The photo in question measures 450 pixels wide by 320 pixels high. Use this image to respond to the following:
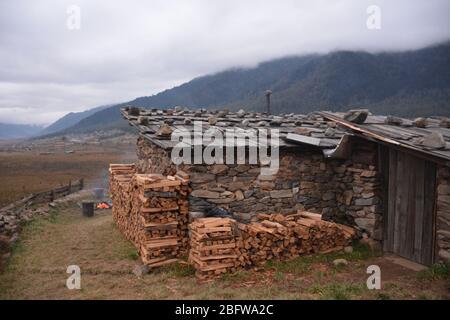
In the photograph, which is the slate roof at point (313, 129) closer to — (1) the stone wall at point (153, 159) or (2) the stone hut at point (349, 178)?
(2) the stone hut at point (349, 178)

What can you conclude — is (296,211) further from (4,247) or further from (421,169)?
(4,247)

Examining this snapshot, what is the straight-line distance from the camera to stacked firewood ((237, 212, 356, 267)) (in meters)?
7.21

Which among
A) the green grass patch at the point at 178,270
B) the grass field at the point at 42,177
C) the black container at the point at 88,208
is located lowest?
the grass field at the point at 42,177

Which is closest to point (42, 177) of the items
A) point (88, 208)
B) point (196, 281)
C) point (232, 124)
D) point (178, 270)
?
point (88, 208)

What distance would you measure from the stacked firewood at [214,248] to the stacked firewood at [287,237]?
193 mm

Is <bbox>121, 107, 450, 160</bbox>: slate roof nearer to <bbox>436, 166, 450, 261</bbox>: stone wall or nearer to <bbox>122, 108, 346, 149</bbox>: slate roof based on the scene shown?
<bbox>122, 108, 346, 149</bbox>: slate roof

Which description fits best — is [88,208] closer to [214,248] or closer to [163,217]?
[163,217]

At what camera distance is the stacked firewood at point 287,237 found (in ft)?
23.7

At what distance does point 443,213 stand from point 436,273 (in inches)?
42.0

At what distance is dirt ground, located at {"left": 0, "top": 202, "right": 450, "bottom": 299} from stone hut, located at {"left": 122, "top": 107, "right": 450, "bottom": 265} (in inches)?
29.7

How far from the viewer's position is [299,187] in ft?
29.3

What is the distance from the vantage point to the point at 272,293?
19.8 ft

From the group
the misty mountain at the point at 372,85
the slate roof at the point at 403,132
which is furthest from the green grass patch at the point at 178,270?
the misty mountain at the point at 372,85
